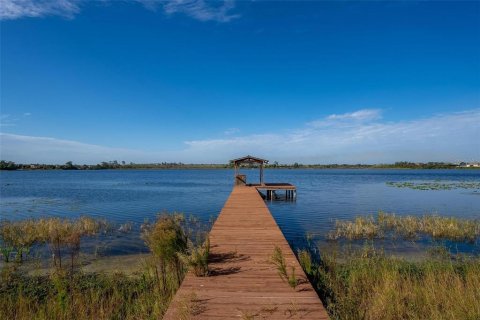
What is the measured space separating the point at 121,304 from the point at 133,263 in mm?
3481

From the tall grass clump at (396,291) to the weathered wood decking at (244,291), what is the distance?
58 cm

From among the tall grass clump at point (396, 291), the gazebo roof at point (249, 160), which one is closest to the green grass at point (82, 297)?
the tall grass clump at point (396, 291)

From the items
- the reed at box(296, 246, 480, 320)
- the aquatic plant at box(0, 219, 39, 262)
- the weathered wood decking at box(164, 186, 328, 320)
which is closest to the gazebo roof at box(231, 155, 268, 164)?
the aquatic plant at box(0, 219, 39, 262)

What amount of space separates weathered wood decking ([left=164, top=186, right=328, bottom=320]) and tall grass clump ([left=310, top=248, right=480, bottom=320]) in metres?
0.58

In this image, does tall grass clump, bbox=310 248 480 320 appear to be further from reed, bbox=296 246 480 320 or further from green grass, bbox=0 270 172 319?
green grass, bbox=0 270 172 319

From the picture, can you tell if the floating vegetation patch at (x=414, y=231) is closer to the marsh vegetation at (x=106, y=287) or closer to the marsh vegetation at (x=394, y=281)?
the marsh vegetation at (x=394, y=281)

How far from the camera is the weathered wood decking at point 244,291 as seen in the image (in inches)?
165

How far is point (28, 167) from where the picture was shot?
500ft

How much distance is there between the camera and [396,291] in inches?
238

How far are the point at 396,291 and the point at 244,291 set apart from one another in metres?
3.40

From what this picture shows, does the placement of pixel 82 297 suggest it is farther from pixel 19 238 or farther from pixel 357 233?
pixel 357 233

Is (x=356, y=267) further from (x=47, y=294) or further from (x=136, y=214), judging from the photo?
(x=136, y=214)

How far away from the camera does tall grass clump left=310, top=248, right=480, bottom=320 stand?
203 inches

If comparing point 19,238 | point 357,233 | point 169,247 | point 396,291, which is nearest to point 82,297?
point 169,247
